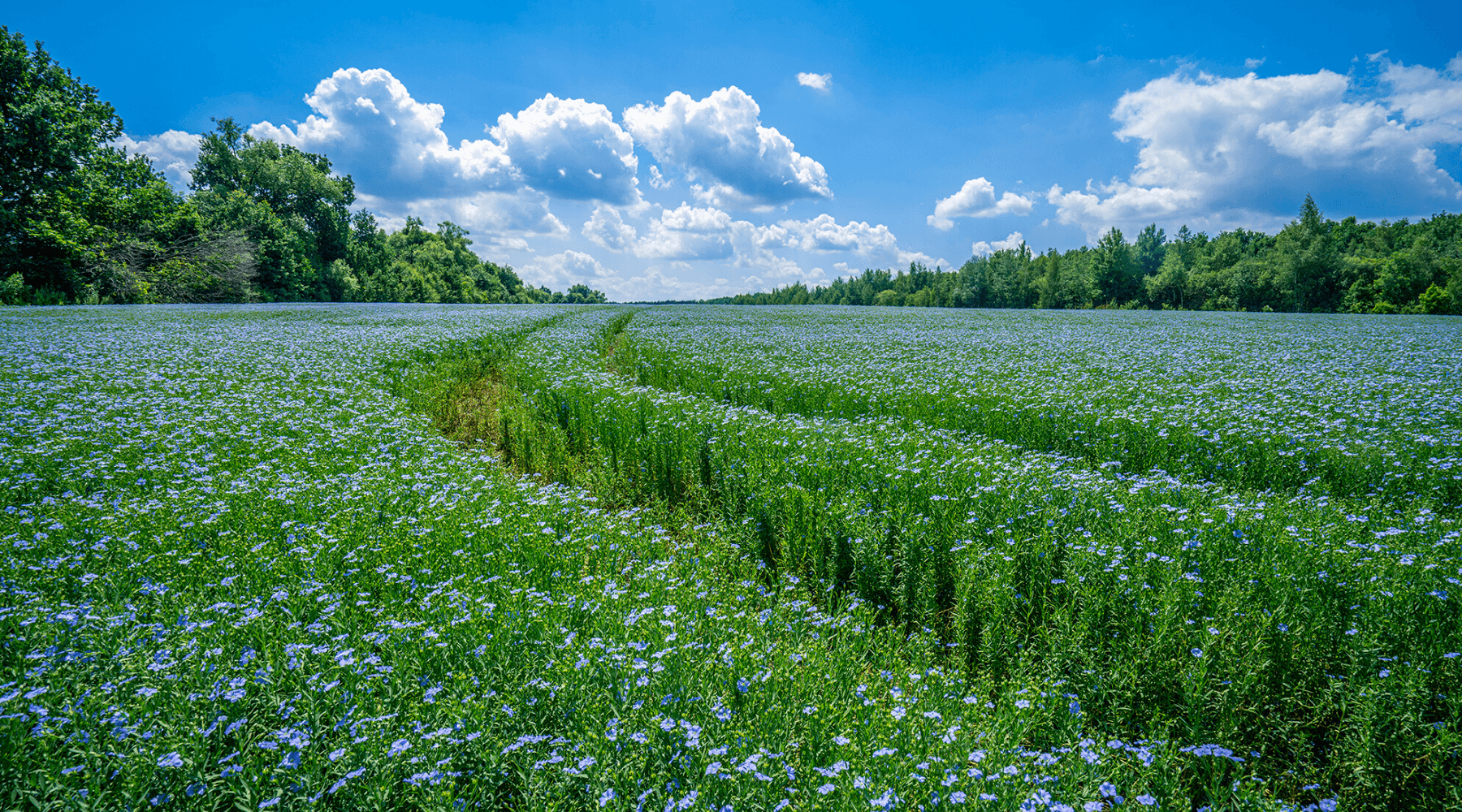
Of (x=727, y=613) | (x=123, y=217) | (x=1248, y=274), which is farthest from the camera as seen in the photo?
(x=1248, y=274)

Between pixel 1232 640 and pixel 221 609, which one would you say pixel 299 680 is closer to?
pixel 221 609

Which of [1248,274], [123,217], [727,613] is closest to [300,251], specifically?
[123,217]

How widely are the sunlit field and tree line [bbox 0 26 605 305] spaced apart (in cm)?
4761

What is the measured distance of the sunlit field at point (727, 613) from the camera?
2566mm

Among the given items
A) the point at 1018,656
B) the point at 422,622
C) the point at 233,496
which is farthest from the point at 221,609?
the point at 1018,656

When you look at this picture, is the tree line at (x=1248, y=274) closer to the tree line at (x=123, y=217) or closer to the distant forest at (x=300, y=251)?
the distant forest at (x=300, y=251)

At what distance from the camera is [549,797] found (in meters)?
2.47

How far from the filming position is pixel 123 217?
43.9 meters

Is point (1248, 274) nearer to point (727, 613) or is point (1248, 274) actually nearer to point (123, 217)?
point (727, 613)

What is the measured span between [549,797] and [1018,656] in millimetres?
3382

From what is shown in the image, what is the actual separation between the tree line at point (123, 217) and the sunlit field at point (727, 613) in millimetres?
47605

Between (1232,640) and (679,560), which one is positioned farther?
(679,560)

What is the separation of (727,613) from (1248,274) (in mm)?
98512

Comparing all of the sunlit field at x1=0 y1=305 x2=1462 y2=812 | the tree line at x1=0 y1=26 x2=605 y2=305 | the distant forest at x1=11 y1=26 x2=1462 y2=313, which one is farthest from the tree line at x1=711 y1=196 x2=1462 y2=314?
the tree line at x1=0 y1=26 x2=605 y2=305
